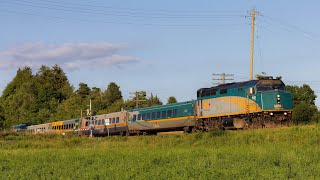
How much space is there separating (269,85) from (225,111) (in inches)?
175

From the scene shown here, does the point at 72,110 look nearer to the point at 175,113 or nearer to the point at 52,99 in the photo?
the point at 52,99

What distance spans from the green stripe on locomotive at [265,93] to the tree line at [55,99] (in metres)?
58.8

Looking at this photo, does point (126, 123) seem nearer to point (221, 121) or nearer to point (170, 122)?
point (170, 122)

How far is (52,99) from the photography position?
5113 inches

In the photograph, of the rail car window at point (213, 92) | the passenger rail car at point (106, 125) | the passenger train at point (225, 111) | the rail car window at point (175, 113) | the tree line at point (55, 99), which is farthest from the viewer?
the tree line at point (55, 99)

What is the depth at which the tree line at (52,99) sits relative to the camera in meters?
110

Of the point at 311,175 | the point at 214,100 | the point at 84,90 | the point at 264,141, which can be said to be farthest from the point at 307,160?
the point at 84,90

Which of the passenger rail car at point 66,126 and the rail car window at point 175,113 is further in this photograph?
the passenger rail car at point 66,126

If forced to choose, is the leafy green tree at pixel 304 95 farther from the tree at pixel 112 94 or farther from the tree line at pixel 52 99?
the tree at pixel 112 94

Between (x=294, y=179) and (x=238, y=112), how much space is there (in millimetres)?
22303

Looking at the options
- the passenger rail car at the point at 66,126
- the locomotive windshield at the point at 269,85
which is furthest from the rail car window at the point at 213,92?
the passenger rail car at the point at 66,126

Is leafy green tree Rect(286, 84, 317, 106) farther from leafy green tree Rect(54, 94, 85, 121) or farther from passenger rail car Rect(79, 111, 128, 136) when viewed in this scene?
leafy green tree Rect(54, 94, 85, 121)

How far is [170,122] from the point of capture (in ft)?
145

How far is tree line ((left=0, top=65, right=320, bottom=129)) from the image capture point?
347ft
